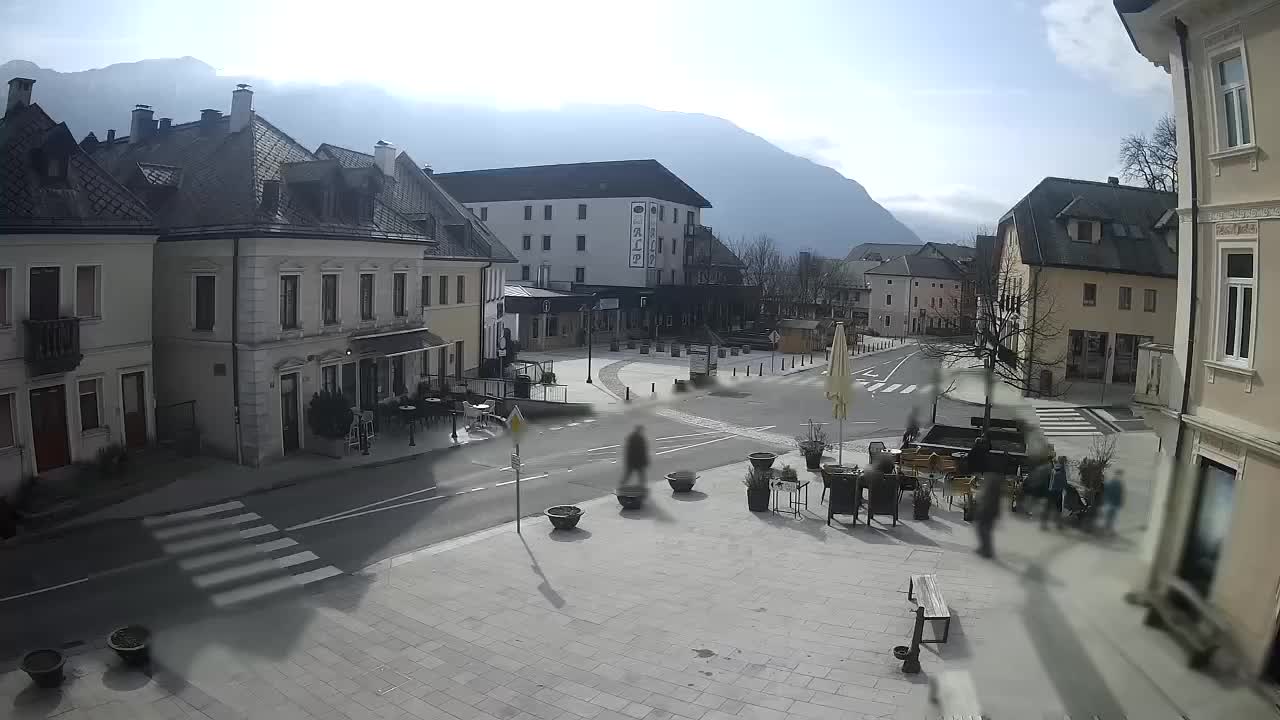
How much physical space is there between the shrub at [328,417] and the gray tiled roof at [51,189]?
541cm

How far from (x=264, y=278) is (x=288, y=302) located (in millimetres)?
1006

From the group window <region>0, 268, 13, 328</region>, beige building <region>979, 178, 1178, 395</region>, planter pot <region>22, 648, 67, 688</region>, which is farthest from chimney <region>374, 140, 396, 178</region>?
planter pot <region>22, 648, 67, 688</region>

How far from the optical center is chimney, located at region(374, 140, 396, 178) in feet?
97.8

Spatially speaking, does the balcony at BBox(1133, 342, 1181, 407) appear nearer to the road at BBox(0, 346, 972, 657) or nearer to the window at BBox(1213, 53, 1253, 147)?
the window at BBox(1213, 53, 1253, 147)

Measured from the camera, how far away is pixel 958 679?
754 centimetres

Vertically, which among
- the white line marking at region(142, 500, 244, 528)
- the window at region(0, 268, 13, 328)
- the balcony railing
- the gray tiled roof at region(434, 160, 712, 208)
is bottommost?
the white line marking at region(142, 500, 244, 528)

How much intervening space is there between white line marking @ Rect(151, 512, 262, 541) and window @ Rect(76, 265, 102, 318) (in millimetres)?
5152

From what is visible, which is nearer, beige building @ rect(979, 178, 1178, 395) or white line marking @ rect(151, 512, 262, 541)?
white line marking @ rect(151, 512, 262, 541)

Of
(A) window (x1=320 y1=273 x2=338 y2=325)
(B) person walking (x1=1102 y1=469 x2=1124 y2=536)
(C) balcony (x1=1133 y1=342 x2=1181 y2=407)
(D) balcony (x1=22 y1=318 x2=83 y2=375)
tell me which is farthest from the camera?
(A) window (x1=320 y1=273 x2=338 y2=325)

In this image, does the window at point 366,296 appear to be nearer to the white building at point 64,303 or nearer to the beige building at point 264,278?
the beige building at point 264,278

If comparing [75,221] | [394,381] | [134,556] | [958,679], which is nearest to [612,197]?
[394,381]

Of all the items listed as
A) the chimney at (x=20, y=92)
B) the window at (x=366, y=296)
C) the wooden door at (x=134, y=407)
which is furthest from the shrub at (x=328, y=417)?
the chimney at (x=20, y=92)

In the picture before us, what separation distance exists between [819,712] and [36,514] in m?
13.3

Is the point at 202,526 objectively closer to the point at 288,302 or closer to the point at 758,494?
the point at 288,302
